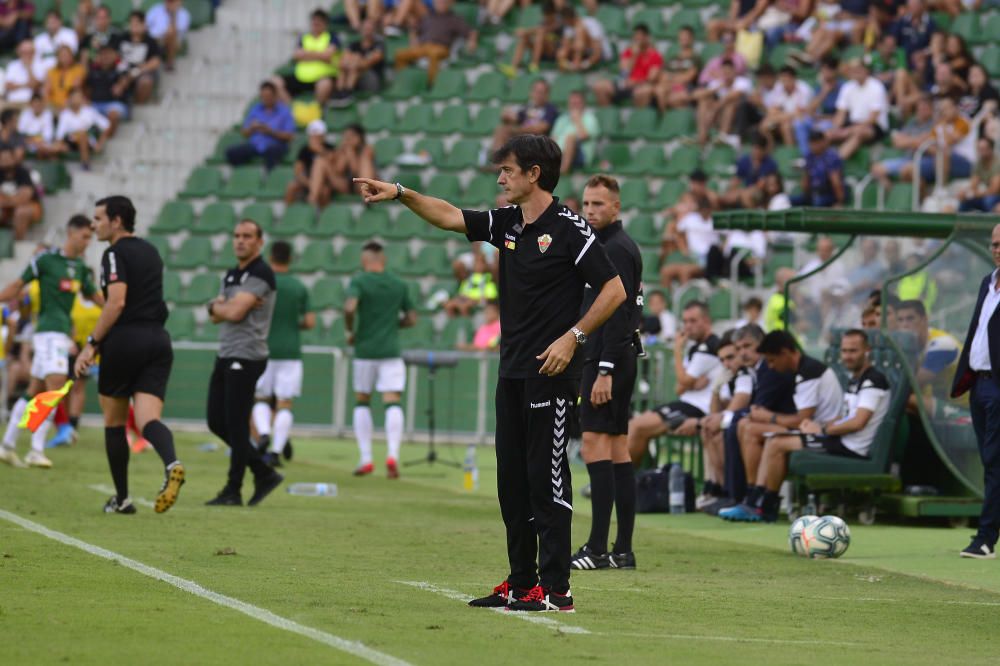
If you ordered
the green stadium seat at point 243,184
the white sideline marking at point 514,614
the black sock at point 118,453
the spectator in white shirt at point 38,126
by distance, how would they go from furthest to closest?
the spectator in white shirt at point 38,126 < the green stadium seat at point 243,184 < the black sock at point 118,453 < the white sideline marking at point 514,614

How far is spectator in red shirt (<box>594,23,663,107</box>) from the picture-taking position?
27.4 metres

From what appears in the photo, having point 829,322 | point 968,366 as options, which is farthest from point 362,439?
point 968,366

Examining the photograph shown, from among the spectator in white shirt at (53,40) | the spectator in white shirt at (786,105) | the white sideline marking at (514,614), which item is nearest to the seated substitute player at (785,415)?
the white sideline marking at (514,614)

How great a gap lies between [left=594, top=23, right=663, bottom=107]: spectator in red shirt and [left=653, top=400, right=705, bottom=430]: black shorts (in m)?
11.2

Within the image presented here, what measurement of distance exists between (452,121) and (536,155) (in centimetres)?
2066

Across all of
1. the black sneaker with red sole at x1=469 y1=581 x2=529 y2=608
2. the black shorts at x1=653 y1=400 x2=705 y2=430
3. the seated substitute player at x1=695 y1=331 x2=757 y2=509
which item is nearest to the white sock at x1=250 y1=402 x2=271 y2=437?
the black shorts at x1=653 y1=400 x2=705 y2=430

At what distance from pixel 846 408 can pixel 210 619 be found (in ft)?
28.3

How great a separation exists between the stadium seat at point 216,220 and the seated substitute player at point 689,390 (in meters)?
12.5

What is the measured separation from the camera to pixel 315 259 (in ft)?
90.3

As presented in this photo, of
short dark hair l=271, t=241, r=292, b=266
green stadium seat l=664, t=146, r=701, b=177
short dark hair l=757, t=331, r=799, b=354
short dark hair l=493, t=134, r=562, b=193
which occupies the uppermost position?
green stadium seat l=664, t=146, r=701, b=177

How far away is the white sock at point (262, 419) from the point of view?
20.2 metres

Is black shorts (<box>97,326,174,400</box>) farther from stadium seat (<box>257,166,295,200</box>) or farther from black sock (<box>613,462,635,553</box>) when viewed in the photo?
stadium seat (<box>257,166,295,200</box>)

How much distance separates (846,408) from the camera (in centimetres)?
1530

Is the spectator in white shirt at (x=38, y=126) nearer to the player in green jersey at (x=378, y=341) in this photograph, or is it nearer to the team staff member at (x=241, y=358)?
the player in green jersey at (x=378, y=341)
